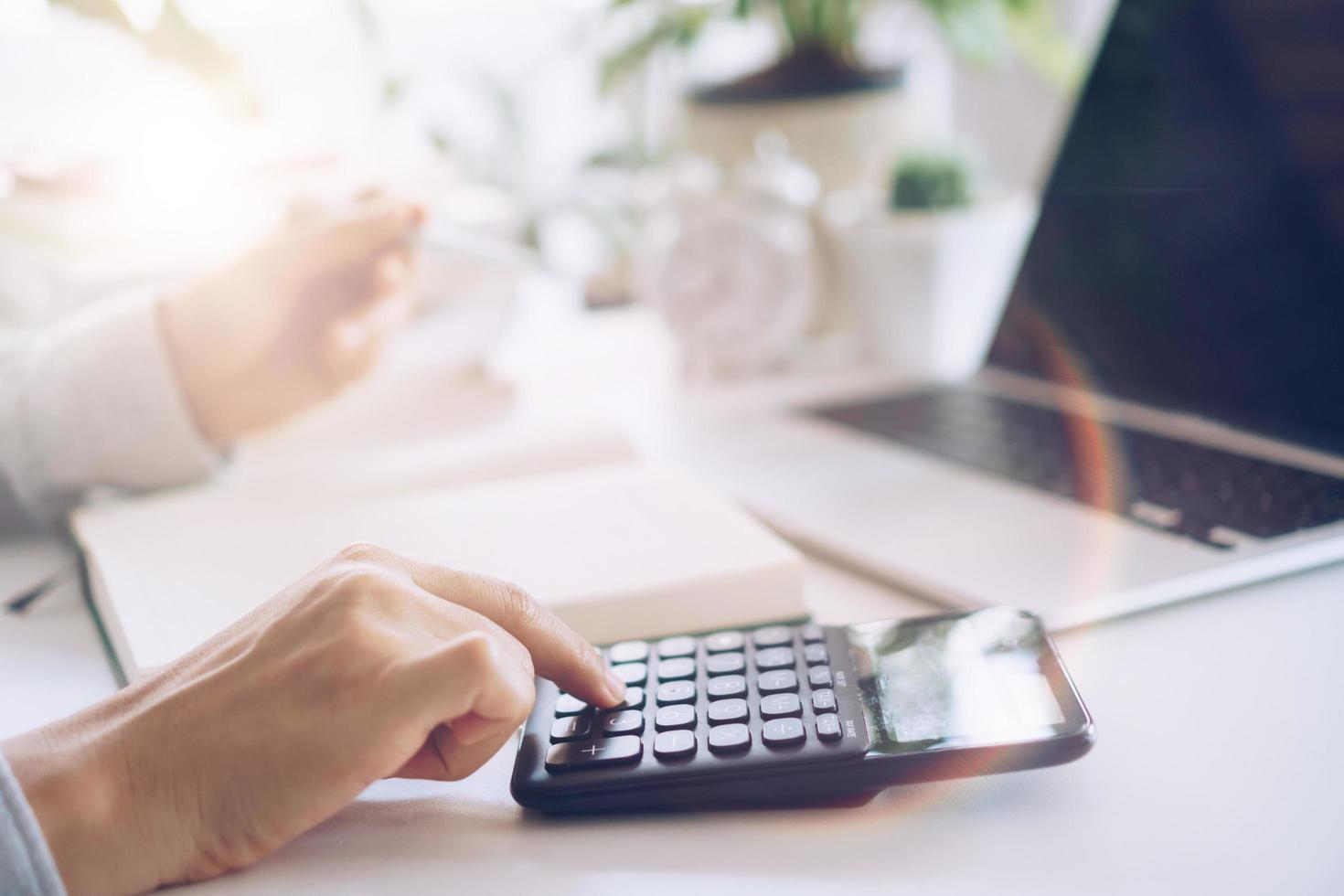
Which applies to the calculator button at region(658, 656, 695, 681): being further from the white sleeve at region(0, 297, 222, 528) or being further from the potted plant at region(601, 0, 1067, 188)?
the potted plant at region(601, 0, 1067, 188)

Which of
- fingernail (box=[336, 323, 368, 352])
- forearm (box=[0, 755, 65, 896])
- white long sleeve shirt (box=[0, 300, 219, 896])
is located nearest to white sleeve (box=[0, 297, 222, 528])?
white long sleeve shirt (box=[0, 300, 219, 896])

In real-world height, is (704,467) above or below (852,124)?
below

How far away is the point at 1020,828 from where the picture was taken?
0.27 meters

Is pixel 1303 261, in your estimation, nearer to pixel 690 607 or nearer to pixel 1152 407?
pixel 1152 407

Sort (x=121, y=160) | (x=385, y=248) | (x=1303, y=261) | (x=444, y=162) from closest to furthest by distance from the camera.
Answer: (x=1303, y=261) < (x=385, y=248) < (x=121, y=160) < (x=444, y=162)

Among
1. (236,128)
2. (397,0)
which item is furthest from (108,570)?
(397,0)

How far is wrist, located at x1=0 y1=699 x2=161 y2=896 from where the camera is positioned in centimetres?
26

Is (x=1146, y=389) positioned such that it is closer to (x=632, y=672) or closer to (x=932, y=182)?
(x=932, y=182)

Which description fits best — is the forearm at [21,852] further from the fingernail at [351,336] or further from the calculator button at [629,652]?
the fingernail at [351,336]

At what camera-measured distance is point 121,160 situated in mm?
800

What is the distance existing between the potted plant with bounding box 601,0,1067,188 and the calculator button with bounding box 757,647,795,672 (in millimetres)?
556

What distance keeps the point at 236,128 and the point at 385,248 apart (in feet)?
1.46

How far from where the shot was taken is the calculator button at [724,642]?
0.34m

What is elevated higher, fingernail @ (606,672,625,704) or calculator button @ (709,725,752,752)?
fingernail @ (606,672,625,704)
